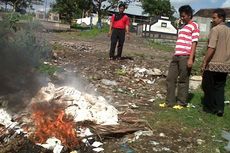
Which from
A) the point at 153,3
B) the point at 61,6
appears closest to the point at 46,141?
the point at 61,6

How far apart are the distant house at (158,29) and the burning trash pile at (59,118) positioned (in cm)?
2383

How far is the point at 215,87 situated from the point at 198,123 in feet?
2.92

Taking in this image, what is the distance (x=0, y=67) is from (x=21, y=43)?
2844mm

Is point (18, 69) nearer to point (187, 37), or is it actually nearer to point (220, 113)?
point (187, 37)

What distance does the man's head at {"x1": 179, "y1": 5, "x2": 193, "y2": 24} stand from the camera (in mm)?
7344

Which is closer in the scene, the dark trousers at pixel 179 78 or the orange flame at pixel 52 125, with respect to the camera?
the orange flame at pixel 52 125

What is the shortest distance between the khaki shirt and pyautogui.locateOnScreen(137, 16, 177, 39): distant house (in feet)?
75.4

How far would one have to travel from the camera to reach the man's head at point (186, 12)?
7.34 meters

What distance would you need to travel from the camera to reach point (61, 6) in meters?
56.6

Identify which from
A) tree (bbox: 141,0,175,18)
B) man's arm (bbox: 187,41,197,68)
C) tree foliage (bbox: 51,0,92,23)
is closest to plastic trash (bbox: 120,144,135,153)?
man's arm (bbox: 187,41,197,68)

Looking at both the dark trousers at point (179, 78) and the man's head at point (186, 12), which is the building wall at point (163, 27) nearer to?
the dark trousers at point (179, 78)

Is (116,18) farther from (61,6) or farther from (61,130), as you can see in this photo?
(61,6)

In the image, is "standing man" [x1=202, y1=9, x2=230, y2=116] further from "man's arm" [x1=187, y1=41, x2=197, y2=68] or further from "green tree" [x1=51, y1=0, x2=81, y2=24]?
"green tree" [x1=51, y1=0, x2=81, y2=24]

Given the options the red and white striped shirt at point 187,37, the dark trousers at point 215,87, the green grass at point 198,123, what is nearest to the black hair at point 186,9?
the red and white striped shirt at point 187,37
